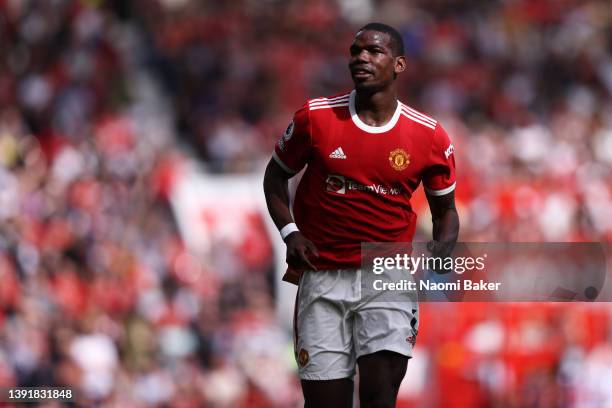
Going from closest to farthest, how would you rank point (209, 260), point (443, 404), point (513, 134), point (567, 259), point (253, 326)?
point (567, 259) → point (443, 404) → point (253, 326) → point (209, 260) → point (513, 134)

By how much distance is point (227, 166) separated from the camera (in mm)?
16219

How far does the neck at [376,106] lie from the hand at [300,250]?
2.08 feet

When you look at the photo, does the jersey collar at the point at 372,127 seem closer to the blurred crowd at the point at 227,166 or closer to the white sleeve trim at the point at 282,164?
the white sleeve trim at the point at 282,164

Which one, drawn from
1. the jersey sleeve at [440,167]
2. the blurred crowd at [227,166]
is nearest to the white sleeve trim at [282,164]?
the jersey sleeve at [440,167]

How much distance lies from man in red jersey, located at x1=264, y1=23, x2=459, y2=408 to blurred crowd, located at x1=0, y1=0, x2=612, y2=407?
5.49 meters

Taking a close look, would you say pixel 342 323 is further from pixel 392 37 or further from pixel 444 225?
pixel 392 37

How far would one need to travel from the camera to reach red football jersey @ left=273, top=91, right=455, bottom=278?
6.23 meters

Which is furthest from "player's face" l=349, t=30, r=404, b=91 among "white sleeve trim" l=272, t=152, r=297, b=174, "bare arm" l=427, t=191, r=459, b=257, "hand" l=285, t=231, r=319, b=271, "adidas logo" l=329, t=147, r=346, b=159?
"hand" l=285, t=231, r=319, b=271

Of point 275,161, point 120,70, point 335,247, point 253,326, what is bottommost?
point 335,247

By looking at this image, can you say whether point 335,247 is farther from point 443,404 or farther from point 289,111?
point 289,111

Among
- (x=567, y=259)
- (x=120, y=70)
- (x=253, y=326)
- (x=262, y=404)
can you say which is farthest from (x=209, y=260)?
(x=567, y=259)

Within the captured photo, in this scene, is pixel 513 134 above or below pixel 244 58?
below

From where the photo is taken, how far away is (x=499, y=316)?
39.3 ft

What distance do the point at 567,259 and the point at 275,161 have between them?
167 cm
